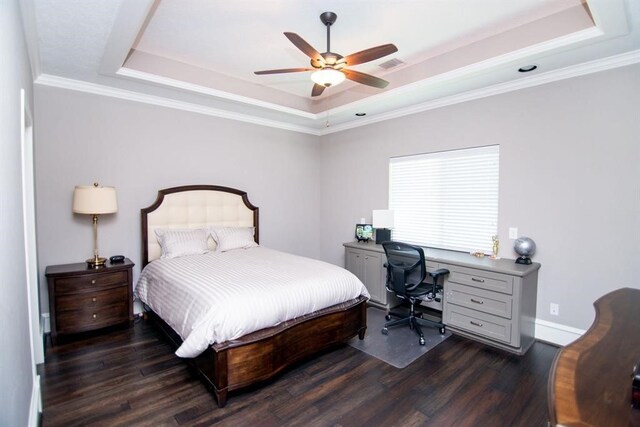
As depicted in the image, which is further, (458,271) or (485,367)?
(458,271)

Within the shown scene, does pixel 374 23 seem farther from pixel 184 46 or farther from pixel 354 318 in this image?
pixel 354 318

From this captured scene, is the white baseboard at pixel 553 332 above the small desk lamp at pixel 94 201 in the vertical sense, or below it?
below

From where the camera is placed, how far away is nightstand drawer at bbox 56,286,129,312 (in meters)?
3.05

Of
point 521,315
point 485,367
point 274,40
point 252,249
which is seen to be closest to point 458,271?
point 521,315

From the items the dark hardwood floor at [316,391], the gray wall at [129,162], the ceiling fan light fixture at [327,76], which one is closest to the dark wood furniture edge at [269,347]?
the dark hardwood floor at [316,391]

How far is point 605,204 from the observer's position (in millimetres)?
2861

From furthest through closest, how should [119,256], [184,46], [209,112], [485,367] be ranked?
[209,112], [119,256], [184,46], [485,367]

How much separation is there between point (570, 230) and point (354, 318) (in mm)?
2262

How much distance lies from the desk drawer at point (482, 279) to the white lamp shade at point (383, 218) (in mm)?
1218

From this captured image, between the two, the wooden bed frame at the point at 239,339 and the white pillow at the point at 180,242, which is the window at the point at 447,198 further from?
the white pillow at the point at 180,242

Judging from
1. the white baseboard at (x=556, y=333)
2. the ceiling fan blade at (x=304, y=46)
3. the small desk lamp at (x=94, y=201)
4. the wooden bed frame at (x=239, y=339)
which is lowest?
the white baseboard at (x=556, y=333)

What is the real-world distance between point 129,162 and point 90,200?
774 millimetres

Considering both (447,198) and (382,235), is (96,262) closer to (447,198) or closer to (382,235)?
(382,235)

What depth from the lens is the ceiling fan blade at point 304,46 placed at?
2176 mm
